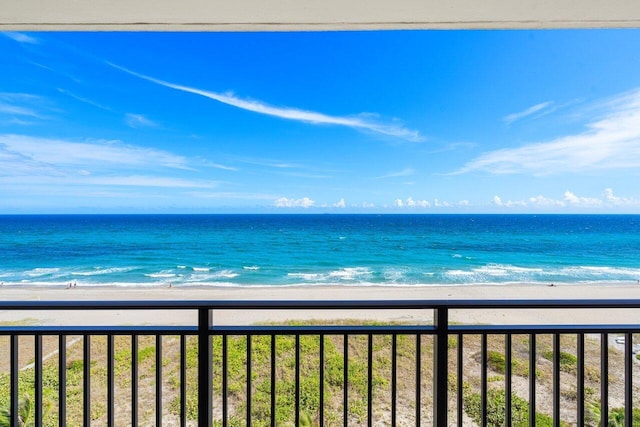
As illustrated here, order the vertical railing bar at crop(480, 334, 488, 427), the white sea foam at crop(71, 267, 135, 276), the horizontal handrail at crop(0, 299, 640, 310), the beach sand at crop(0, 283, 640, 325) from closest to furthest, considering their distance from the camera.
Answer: the horizontal handrail at crop(0, 299, 640, 310) → the vertical railing bar at crop(480, 334, 488, 427) → the beach sand at crop(0, 283, 640, 325) → the white sea foam at crop(71, 267, 135, 276)

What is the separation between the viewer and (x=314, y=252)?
1628 cm

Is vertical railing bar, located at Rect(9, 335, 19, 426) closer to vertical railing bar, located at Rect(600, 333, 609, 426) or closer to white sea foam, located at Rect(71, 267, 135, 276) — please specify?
vertical railing bar, located at Rect(600, 333, 609, 426)

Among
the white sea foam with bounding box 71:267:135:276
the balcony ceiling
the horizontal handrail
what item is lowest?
the white sea foam with bounding box 71:267:135:276

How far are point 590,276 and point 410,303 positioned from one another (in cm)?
1551

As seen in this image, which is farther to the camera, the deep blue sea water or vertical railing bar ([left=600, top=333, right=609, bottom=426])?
the deep blue sea water

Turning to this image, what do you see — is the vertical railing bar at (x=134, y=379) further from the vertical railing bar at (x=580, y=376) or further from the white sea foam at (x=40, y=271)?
the white sea foam at (x=40, y=271)

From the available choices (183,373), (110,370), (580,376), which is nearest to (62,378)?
(110,370)

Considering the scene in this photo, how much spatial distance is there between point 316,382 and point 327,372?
0.76 meters

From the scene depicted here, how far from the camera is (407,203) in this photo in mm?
20203

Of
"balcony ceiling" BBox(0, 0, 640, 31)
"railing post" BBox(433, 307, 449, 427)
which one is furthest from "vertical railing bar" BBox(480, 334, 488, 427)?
"balcony ceiling" BBox(0, 0, 640, 31)

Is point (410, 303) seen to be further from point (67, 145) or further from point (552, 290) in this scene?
point (67, 145)

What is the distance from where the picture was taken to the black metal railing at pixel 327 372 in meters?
1.15

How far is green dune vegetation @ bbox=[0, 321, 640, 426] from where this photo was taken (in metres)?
3.49

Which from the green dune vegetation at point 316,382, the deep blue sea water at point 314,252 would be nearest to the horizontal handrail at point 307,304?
the green dune vegetation at point 316,382
